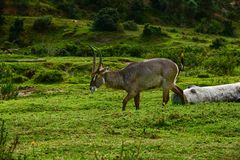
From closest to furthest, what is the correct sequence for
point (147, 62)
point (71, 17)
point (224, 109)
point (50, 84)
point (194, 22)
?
1. point (224, 109)
2. point (147, 62)
3. point (50, 84)
4. point (71, 17)
5. point (194, 22)

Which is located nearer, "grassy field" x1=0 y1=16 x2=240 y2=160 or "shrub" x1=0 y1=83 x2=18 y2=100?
"grassy field" x1=0 y1=16 x2=240 y2=160

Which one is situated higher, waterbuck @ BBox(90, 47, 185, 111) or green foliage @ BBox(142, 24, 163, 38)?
waterbuck @ BBox(90, 47, 185, 111)

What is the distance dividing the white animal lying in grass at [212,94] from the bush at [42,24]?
4369cm

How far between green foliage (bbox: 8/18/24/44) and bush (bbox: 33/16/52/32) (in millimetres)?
1787

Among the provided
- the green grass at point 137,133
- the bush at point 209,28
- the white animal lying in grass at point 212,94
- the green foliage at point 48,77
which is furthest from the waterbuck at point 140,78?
the bush at point 209,28

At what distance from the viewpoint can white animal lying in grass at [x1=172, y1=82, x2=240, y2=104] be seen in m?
18.1

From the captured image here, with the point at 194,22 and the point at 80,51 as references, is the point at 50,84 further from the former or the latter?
the point at 194,22

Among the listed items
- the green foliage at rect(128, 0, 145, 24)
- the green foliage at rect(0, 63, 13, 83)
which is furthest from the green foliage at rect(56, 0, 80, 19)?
the green foliage at rect(0, 63, 13, 83)

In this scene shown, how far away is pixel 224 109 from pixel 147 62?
2931mm

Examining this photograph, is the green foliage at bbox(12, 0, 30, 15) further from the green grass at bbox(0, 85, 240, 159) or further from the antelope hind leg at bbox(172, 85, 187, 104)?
the antelope hind leg at bbox(172, 85, 187, 104)

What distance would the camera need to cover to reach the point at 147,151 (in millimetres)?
11469

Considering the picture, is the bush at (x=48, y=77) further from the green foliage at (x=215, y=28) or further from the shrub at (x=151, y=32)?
the green foliage at (x=215, y=28)

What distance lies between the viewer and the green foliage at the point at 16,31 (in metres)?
58.5

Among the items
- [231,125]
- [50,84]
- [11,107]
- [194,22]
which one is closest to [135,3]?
[194,22]
